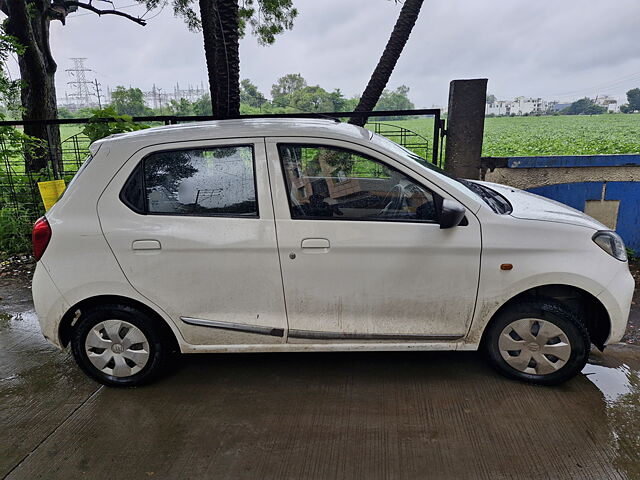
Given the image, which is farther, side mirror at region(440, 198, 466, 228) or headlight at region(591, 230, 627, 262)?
headlight at region(591, 230, 627, 262)

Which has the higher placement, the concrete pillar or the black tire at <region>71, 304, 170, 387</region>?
the concrete pillar

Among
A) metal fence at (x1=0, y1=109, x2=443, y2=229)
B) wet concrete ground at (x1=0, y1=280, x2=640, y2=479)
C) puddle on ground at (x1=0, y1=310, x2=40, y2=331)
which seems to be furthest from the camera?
metal fence at (x1=0, y1=109, x2=443, y2=229)

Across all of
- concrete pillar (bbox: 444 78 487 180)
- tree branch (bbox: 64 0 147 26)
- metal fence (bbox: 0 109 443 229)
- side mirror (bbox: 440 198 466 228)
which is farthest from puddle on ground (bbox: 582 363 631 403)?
tree branch (bbox: 64 0 147 26)

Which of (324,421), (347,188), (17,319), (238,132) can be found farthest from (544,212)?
(17,319)

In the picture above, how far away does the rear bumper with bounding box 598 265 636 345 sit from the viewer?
296cm

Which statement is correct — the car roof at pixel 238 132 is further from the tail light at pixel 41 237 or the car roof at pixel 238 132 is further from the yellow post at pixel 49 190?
the yellow post at pixel 49 190

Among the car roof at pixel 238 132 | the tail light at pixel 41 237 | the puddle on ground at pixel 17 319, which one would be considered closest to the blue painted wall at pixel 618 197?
the car roof at pixel 238 132

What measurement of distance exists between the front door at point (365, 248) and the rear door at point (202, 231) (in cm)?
12

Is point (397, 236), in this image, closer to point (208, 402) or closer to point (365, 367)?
→ point (365, 367)

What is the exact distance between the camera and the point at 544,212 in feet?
10.4

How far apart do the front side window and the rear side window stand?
29cm

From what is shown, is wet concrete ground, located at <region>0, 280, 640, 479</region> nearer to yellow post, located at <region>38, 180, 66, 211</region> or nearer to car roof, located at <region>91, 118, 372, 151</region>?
car roof, located at <region>91, 118, 372, 151</region>

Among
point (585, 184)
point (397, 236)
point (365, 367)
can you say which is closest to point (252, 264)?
point (397, 236)

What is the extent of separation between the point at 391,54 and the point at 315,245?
Answer: 5.30 m
